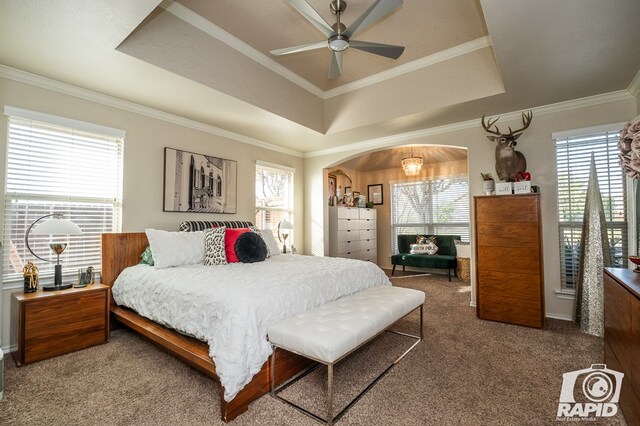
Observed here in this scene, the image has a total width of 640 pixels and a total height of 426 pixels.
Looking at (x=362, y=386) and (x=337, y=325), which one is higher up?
(x=337, y=325)

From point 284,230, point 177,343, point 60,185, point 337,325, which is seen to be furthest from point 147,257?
point 284,230

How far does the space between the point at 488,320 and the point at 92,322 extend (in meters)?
3.96

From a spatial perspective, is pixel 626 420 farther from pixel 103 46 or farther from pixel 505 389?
pixel 103 46

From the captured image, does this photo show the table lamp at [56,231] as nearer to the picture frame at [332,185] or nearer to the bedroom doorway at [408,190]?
the bedroom doorway at [408,190]

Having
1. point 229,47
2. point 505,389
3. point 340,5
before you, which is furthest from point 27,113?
point 505,389

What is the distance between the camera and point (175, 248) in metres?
3.01

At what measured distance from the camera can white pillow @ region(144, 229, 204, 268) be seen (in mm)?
2902

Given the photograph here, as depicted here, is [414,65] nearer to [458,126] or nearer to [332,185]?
[458,126]

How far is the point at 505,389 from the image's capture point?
1952 millimetres

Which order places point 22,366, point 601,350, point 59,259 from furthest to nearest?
point 59,259 → point 601,350 → point 22,366

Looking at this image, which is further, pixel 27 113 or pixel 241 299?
pixel 27 113

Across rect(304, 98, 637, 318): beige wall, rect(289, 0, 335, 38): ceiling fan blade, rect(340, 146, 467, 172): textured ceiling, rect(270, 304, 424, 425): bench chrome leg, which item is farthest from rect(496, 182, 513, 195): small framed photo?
rect(289, 0, 335, 38): ceiling fan blade

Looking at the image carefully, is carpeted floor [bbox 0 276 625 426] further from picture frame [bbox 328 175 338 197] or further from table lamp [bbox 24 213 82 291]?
picture frame [bbox 328 175 338 197]
